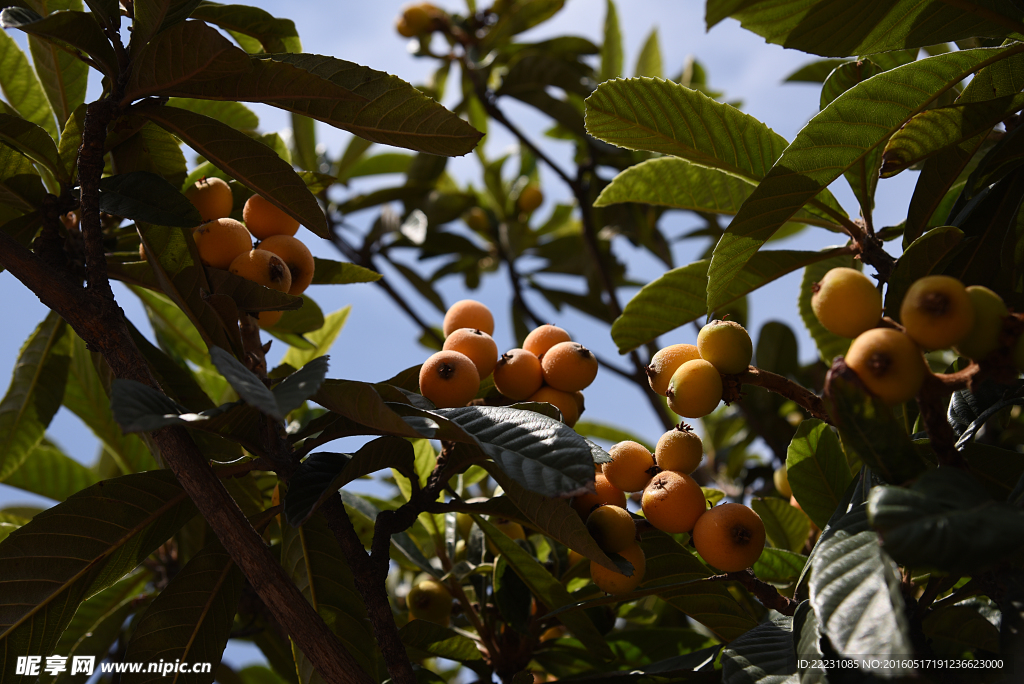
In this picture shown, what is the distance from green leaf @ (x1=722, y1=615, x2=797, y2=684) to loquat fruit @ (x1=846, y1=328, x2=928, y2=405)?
40 cm

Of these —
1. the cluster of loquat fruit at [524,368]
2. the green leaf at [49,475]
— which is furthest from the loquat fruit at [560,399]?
the green leaf at [49,475]

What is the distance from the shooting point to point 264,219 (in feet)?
5.14

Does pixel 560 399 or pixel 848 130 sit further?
pixel 560 399

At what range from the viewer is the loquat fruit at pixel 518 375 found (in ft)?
4.54

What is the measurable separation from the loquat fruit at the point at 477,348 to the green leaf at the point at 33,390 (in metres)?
1.07

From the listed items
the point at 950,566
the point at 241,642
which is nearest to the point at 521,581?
the point at 950,566

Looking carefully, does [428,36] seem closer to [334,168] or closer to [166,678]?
[334,168]

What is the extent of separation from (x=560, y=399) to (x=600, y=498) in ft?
0.64

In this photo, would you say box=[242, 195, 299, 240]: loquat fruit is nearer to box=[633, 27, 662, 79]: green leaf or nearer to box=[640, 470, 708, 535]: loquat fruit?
box=[640, 470, 708, 535]: loquat fruit

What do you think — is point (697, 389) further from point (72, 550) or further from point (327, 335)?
point (327, 335)

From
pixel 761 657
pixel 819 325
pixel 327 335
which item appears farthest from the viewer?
pixel 327 335

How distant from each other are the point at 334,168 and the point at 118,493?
2886 millimetres

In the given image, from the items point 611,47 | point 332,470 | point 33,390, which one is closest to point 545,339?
point 332,470

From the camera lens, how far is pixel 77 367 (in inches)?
87.1
